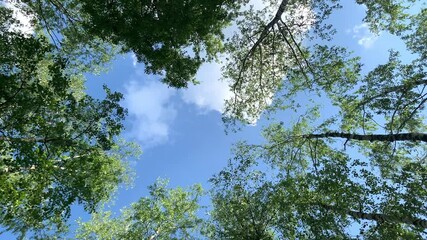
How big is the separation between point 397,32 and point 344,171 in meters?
8.37

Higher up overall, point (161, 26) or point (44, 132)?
point (161, 26)

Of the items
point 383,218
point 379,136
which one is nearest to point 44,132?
point 383,218

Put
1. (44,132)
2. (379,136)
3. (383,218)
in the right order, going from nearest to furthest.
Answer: (44,132)
(383,218)
(379,136)

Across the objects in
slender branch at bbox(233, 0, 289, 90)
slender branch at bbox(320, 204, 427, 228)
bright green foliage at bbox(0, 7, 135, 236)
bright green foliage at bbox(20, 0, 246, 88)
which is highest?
slender branch at bbox(233, 0, 289, 90)

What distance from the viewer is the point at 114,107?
13055 millimetres

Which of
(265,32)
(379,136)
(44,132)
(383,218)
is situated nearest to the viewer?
(44,132)

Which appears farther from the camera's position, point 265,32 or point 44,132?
point 265,32

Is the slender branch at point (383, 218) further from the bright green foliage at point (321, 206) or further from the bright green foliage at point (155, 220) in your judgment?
the bright green foliage at point (155, 220)

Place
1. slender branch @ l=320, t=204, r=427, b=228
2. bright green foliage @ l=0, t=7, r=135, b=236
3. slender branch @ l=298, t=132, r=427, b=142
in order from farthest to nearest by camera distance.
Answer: slender branch @ l=298, t=132, r=427, b=142 < slender branch @ l=320, t=204, r=427, b=228 < bright green foliage @ l=0, t=7, r=135, b=236

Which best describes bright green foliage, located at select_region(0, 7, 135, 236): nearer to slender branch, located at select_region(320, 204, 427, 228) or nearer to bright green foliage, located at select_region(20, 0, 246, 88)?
bright green foliage, located at select_region(20, 0, 246, 88)

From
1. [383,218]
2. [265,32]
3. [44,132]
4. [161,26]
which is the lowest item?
[383,218]

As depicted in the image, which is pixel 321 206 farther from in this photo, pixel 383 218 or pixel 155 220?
pixel 155 220

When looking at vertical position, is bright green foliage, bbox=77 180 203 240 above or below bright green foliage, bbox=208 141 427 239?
above

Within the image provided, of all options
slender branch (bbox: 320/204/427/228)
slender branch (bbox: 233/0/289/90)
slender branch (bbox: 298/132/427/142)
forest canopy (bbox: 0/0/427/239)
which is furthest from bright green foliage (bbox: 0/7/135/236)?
slender branch (bbox: 298/132/427/142)
